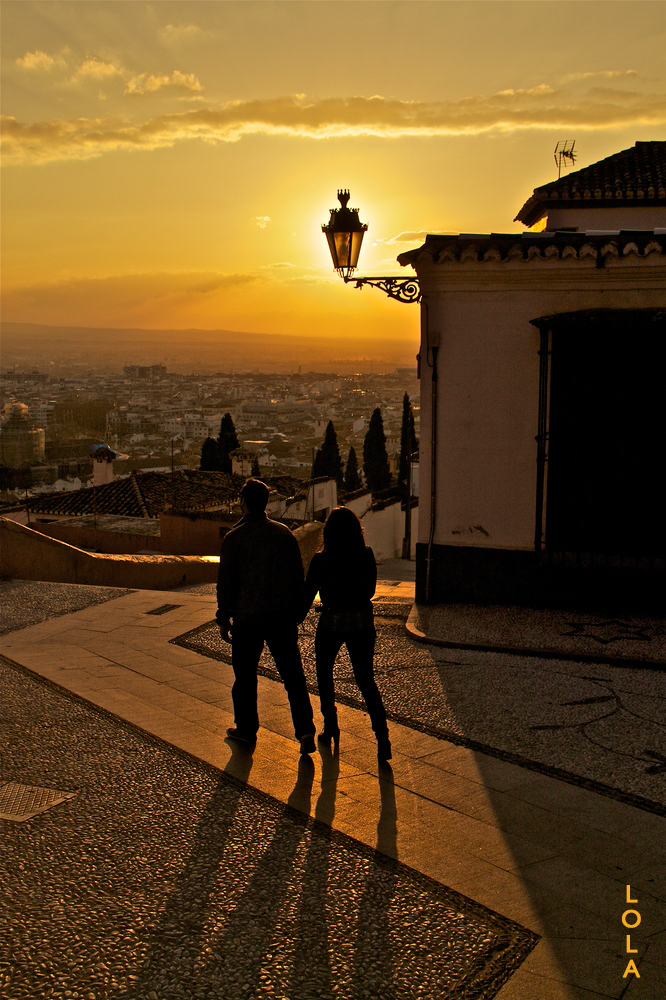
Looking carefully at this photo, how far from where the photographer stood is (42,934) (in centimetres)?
310

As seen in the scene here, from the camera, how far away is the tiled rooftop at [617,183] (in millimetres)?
17391

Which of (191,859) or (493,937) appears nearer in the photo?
(493,937)

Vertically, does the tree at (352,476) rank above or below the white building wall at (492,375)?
below

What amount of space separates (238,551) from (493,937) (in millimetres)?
2396

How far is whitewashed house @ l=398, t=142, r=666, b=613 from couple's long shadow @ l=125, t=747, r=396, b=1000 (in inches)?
188

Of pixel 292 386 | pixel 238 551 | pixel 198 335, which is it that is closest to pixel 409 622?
pixel 238 551

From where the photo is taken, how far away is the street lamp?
7.88 metres

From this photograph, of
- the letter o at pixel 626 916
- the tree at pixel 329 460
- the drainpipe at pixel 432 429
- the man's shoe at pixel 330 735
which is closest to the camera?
the letter o at pixel 626 916

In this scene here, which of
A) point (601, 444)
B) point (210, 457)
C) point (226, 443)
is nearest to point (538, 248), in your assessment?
point (601, 444)

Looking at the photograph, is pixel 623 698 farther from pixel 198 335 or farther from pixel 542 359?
pixel 198 335

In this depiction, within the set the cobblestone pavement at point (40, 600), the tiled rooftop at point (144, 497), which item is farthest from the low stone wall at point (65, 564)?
the tiled rooftop at point (144, 497)

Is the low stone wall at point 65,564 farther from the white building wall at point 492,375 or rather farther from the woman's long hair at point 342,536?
the woman's long hair at point 342,536

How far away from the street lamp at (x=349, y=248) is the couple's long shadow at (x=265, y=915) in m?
5.34

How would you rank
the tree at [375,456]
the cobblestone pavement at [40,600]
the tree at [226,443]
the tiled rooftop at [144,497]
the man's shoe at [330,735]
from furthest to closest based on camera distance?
the tree at [375,456] < the tree at [226,443] < the tiled rooftop at [144,497] < the cobblestone pavement at [40,600] < the man's shoe at [330,735]
